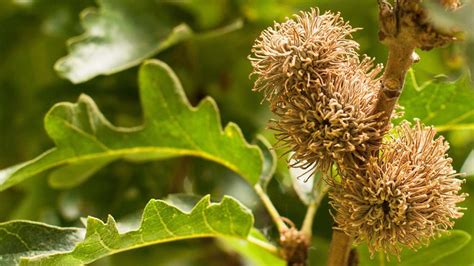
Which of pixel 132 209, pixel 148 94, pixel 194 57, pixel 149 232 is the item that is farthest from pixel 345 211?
pixel 194 57

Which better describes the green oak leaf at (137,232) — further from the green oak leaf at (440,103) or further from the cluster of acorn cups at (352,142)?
the green oak leaf at (440,103)

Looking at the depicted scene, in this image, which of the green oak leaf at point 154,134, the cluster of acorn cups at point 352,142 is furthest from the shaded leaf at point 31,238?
the cluster of acorn cups at point 352,142

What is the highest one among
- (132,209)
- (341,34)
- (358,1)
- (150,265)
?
(358,1)

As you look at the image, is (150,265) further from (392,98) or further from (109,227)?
(392,98)

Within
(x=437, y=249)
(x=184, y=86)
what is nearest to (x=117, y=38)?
(x=184, y=86)

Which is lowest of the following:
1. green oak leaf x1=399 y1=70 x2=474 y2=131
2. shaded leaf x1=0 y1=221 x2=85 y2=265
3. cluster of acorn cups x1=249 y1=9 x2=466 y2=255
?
shaded leaf x1=0 y1=221 x2=85 y2=265

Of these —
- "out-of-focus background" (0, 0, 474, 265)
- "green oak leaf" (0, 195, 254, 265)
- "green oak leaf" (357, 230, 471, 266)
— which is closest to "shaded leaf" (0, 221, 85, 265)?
"green oak leaf" (0, 195, 254, 265)

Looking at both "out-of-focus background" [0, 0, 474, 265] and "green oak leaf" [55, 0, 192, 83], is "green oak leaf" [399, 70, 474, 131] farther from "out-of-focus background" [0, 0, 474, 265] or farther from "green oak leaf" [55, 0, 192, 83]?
"green oak leaf" [55, 0, 192, 83]
